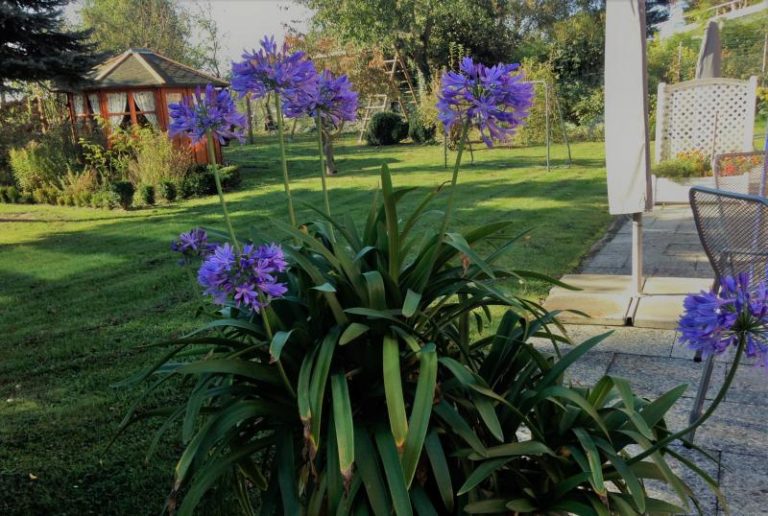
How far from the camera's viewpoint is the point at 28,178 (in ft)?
38.6

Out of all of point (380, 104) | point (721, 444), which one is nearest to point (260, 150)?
point (380, 104)

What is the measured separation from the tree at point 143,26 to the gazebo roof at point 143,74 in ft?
50.9

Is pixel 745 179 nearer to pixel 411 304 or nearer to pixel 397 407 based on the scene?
pixel 411 304

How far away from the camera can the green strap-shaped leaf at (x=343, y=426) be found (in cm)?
144

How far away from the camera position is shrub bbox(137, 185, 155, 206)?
10.4 meters

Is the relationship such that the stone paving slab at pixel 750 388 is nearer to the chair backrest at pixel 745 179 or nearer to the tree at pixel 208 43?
the chair backrest at pixel 745 179

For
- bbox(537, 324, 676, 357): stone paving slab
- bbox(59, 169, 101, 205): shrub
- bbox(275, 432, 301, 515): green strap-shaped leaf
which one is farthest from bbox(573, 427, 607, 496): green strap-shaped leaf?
bbox(59, 169, 101, 205): shrub

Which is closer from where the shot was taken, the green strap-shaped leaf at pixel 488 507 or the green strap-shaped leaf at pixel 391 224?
the green strap-shaped leaf at pixel 488 507

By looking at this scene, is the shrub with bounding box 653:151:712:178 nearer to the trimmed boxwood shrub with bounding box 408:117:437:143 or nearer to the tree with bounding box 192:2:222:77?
the trimmed boxwood shrub with bounding box 408:117:437:143

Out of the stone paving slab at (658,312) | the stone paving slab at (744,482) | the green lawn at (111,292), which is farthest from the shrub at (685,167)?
the stone paving slab at (744,482)

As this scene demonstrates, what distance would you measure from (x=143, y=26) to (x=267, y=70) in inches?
1231

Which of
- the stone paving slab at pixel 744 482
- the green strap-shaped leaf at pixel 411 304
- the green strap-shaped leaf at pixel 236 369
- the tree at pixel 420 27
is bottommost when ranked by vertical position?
the stone paving slab at pixel 744 482

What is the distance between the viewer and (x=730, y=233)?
256 centimetres

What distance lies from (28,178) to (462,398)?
1212 cm
